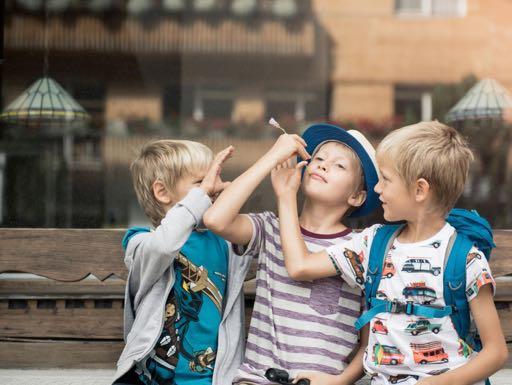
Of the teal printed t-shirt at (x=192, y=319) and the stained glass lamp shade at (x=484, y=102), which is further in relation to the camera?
the stained glass lamp shade at (x=484, y=102)

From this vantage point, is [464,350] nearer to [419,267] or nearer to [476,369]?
[476,369]

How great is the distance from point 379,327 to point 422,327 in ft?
0.36

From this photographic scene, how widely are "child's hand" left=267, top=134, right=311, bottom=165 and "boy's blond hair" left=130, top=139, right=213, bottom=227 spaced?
23cm

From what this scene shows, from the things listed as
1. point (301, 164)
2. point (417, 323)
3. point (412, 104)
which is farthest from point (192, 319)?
point (412, 104)

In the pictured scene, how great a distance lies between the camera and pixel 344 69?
4.56 meters

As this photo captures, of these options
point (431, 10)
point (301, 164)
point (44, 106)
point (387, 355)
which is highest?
point (431, 10)

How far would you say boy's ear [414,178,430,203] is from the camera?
187 cm

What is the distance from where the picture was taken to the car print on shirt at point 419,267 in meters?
1.85

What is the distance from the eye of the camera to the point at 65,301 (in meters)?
2.58

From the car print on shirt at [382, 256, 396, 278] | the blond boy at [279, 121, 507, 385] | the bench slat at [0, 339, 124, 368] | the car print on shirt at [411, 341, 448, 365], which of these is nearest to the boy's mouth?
the blond boy at [279, 121, 507, 385]

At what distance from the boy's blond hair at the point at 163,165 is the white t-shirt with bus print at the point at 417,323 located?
617mm

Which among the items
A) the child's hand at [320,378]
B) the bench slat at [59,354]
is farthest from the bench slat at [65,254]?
the child's hand at [320,378]

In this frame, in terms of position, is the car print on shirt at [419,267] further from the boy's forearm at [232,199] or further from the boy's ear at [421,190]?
the boy's forearm at [232,199]

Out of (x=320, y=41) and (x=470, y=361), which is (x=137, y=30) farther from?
(x=470, y=361)
